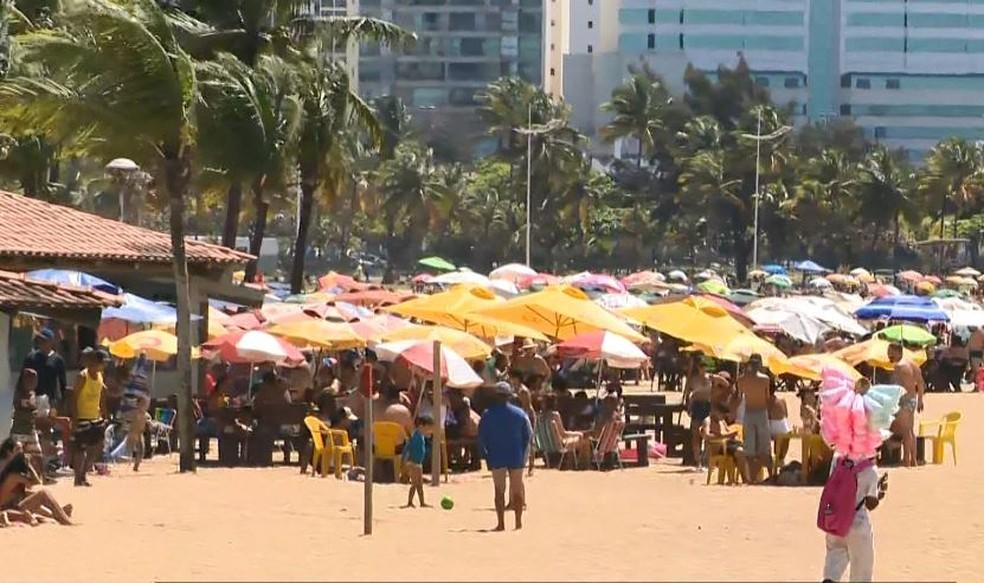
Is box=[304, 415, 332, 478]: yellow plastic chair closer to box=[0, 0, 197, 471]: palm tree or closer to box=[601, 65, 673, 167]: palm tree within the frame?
box=[0, 0, 197, 471]: palm tree

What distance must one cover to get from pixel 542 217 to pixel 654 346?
156 feet

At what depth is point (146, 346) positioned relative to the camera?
842 inches

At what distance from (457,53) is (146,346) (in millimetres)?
101778

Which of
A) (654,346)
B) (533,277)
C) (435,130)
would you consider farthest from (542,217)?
(654,346)

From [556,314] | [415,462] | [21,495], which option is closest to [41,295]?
[21,495]

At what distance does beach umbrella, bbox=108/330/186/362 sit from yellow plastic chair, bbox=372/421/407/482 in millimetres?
3888

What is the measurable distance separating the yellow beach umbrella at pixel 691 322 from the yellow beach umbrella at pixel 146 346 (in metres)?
5.69

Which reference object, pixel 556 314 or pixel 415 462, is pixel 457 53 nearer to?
pixel 556 314

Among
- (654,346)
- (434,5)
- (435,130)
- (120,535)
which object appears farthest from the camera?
(434,5)

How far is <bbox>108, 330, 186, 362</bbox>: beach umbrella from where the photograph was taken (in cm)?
2141

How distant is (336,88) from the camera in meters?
34.0

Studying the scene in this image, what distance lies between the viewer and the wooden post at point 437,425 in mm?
17469

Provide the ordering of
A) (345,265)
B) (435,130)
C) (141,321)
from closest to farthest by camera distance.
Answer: (141,321)
(345,265)
(435,130)

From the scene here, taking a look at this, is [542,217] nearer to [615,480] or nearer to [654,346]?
[654,346]
